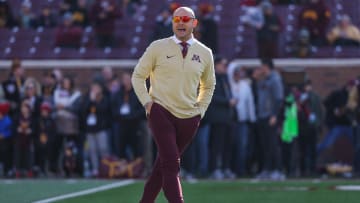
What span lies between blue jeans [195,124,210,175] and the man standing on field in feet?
29.5

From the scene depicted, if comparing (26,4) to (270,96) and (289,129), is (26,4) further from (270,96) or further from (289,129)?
(270,96)

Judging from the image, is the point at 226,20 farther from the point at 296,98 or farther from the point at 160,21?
the point at 296,98

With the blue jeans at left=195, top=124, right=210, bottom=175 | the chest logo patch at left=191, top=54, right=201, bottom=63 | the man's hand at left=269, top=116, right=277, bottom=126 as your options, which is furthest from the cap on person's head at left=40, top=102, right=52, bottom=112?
the chest logo patch at left=191, top=54, right=201, bottom=63

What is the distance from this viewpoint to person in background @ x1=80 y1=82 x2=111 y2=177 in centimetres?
2089

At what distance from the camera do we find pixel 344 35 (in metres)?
24.0

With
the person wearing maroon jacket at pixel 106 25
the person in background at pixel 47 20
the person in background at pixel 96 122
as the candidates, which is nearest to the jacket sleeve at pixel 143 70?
the person in background at pixel 96 122

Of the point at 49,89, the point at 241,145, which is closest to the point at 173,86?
the point at 241,145

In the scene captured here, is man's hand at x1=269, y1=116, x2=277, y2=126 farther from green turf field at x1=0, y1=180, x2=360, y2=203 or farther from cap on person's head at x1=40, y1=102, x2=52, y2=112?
cap on person's head at x1=40, y1=102, x2=52, y2=112

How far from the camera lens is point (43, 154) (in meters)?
21.2

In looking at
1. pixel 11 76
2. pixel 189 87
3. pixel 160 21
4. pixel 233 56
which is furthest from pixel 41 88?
pixel 189 87

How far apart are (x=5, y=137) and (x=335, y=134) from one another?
20.4 feet

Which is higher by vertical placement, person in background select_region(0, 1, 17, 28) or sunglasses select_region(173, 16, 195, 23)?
sunglasses select_region(173, 16, 195, 23)

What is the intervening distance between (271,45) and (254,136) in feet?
11.5

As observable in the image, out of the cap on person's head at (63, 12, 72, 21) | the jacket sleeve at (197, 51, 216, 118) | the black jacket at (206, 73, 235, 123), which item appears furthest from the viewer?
the cap on person's head at (63, 12, 72, 21)
